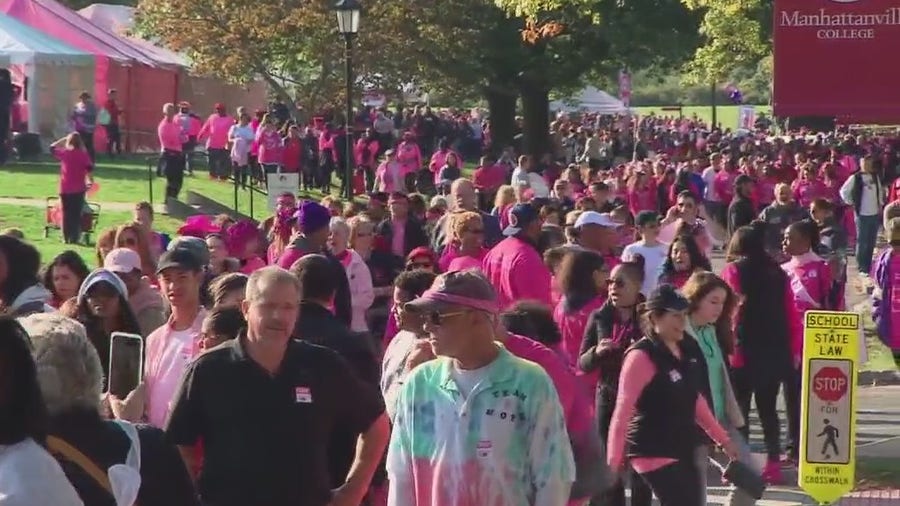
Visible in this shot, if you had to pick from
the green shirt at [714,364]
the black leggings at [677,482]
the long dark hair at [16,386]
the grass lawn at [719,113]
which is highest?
the grass lawn at [719,113]

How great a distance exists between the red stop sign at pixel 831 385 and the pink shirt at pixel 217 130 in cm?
2432

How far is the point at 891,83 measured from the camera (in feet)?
37.7

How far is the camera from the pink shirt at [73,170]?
2464 centimetres

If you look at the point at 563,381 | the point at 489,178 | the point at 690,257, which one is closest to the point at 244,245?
the point at 690,257

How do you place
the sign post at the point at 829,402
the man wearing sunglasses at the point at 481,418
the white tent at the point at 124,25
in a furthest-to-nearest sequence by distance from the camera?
the white tent at the point at 124,25 < the sign post at the point at 829,402 < the man wearing sunglasses at the point at 481,418

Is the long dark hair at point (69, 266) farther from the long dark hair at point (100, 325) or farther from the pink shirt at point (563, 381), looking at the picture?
the pink shirt at point (563, 381)

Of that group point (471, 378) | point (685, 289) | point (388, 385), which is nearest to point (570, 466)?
point (471, 378)

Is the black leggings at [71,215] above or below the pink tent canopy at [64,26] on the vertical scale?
below

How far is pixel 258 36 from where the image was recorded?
37.9m

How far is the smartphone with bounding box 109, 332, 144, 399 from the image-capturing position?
651cm

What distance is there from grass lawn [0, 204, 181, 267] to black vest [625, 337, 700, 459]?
15460 millimetres

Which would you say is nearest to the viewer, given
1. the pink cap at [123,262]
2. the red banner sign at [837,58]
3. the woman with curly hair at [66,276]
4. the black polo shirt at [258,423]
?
the black polo shirt at [258,423]

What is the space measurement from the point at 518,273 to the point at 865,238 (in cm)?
1607

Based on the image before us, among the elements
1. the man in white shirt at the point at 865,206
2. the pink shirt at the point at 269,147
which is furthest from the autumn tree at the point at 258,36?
the man in white shirt at the point at 865,206
